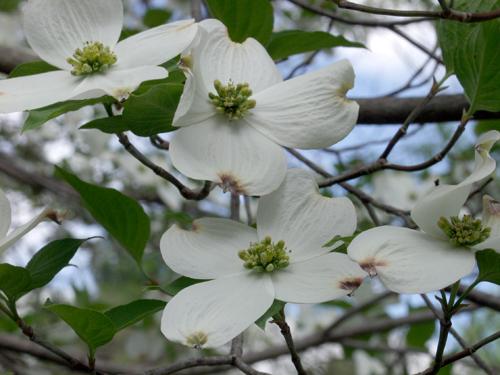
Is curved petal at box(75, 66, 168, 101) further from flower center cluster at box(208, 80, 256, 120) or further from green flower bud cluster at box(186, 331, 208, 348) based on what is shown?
green flower bud cluster at box(186, 331, 208, 348)

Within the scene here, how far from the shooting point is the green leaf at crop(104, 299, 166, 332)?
715 mm

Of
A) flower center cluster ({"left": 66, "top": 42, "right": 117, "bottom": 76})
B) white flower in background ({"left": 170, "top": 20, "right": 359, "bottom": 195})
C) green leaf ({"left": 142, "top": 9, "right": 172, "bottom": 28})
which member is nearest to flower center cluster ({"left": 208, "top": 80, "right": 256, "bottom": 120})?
white flower in background ({"left": 170, "top": 20, "right": 359, "bottom": 195})

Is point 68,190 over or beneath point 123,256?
over

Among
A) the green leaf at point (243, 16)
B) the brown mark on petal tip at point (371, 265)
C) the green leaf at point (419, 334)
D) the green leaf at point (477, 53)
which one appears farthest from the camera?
the green leaf at point (419, 334)

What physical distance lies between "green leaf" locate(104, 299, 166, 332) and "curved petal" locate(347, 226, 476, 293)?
8.2 inches

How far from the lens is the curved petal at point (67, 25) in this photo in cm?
75

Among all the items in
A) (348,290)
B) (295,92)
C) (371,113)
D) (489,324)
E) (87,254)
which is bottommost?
(87,254)

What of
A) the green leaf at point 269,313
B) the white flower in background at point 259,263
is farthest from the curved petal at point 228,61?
the green leaf at point 269,313

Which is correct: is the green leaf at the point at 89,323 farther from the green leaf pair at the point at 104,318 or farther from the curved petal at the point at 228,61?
the curved petal at the point at 228,61

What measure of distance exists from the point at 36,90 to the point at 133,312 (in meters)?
0.22

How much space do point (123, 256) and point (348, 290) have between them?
241 centimetres

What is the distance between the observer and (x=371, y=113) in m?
1.19

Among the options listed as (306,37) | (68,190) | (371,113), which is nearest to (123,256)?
(68,190)

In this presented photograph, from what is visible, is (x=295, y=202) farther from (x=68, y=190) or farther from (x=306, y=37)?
(x=68, y=190)
